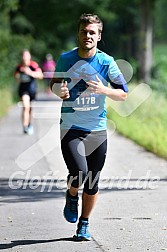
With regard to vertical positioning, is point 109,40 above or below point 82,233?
below

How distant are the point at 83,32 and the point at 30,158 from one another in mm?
7487

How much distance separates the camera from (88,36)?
25.5 feet

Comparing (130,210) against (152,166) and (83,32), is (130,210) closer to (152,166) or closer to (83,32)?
(83,32)

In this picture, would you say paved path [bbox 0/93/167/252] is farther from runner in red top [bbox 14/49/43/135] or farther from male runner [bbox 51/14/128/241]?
runner in red top [bbox 14/49/43/135]

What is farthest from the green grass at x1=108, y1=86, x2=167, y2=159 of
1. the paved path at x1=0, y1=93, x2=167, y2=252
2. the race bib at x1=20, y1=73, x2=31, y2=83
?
the race bib at x1=20, y1=73, x2=31, y2=83

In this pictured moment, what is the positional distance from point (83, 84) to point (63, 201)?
2919 millimetres

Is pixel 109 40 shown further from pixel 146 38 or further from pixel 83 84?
pixel 83 84

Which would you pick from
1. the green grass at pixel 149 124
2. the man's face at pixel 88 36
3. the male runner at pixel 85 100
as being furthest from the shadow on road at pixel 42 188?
the man's face at pixel 88 36

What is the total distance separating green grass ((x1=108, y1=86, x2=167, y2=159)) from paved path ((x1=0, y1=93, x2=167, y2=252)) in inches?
9.5

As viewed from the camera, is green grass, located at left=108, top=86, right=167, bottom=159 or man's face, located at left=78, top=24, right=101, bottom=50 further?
green grass, located at left=108, top=86, right=167, bottom=159

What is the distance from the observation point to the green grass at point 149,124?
1631 centimetres

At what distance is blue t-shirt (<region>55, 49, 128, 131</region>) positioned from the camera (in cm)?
787

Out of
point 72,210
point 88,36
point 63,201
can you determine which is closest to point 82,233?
point 72,210

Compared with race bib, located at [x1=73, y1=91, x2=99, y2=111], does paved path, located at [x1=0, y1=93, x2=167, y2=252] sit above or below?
below
